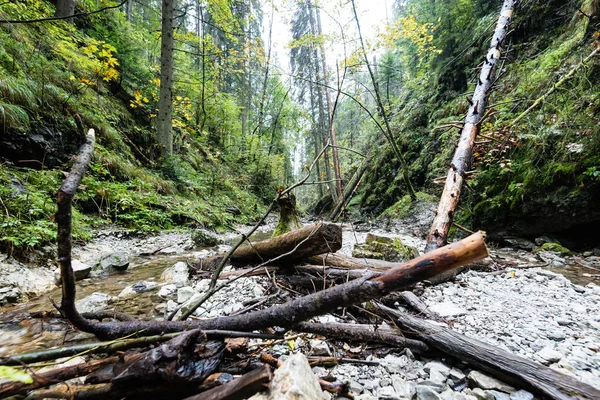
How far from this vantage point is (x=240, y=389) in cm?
108

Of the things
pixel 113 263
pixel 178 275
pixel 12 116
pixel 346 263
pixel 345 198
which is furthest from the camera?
pixel 12 116

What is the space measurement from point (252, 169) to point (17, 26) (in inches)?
512

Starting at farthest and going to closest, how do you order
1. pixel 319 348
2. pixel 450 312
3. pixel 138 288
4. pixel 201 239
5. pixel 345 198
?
pixel 201 239 < pixel 138 288 < pixel 345 198 < pixel 450 312 < pixel 319 348

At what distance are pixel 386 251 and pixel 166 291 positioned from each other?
3.19 metres

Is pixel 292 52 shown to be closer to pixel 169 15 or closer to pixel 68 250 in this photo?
pixel 169 15

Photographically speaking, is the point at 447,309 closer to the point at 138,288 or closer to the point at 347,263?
the point at 347,263

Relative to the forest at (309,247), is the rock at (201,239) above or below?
below

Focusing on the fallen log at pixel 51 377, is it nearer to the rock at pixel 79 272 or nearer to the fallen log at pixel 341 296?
the fallen log at pixel 341 296

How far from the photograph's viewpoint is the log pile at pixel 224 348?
111 cm

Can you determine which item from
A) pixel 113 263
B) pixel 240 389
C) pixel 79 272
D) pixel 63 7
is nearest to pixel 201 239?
pixel 113 263

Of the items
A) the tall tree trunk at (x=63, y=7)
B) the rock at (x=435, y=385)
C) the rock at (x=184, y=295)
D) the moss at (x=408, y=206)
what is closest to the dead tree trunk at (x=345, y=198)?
the rock at (x=435, y=385)

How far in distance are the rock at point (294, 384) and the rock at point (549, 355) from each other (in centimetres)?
155

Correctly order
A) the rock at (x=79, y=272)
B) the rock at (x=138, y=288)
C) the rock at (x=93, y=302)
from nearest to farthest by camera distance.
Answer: the rock at (x=93, y=302) → the rock at (x=138, y=288) → the rock at (x=79, y=272)

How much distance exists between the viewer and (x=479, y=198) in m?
5.69
